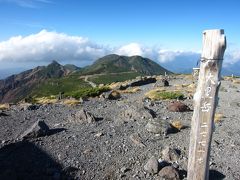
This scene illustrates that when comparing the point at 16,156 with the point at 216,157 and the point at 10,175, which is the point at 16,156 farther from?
the point at 216,157

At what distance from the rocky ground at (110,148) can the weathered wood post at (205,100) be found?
5.43 meters

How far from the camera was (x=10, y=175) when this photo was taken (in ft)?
Answer: 45.9

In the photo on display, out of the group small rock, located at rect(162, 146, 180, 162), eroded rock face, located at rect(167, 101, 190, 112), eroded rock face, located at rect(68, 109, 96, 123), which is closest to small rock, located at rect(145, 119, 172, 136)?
small rock, located at rect(162, 146, 180, 162)

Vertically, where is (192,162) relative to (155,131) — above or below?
above

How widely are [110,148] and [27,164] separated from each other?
388 centimetres

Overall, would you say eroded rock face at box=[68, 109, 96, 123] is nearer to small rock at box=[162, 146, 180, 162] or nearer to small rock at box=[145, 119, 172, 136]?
small rock at box=[145, 119, 172, 136]

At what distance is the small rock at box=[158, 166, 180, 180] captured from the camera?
13.4 meters

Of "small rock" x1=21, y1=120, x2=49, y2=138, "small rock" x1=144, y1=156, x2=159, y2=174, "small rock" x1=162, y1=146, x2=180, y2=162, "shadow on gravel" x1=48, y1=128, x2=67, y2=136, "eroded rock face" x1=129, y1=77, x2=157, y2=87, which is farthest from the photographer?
"eroded rock face" x1=129, y1=77, x2=157, y2=87

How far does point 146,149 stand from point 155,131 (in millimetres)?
2615

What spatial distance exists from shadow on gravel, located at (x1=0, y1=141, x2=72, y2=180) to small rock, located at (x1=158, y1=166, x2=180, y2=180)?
3.65 m

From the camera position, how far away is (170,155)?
15281 mm

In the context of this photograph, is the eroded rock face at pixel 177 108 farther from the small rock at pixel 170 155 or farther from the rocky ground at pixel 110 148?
the small rock at pixel 170 155

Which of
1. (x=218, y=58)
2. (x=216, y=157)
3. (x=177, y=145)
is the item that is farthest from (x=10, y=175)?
(x=218, y=58)

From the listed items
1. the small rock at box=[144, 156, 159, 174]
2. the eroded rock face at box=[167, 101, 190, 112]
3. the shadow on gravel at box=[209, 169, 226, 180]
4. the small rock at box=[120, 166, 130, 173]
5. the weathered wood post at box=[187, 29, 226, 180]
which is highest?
the weathered wood post at box=[187, 29, 226, 180]
